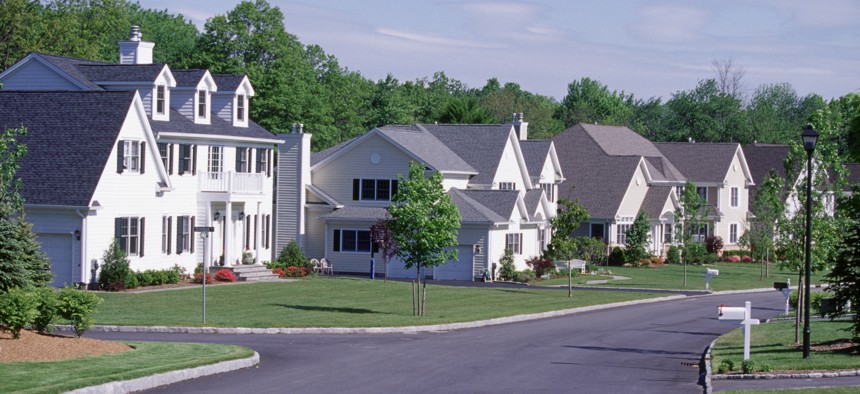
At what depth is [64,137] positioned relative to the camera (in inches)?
1826

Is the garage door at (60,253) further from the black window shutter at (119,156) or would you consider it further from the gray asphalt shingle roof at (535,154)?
the gray asphalt shingle roof at (535,154)

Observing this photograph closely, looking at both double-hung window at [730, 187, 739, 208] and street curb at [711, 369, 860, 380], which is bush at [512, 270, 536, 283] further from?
street curb at [711, 369, 860, 380]

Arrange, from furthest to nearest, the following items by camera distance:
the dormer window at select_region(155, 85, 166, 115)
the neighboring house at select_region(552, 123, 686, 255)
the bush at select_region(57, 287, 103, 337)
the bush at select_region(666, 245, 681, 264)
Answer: the bush at select_region(666, 245, 681, 264), the neighboring house at select_region(552, 123, 686, 255), the dormer window at select_region(155, 85, 166, 115), the bush at select_region(57, 287, 103, 337)

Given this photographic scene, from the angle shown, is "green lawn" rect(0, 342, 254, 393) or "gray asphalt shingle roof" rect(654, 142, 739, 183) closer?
"green lawn" rect(0, 342, 254, 393)

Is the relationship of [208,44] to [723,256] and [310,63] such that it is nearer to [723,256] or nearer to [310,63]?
[310,63]

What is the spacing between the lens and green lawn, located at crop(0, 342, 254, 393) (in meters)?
19.3

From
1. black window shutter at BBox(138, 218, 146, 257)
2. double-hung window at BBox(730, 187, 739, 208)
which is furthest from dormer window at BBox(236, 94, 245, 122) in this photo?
double-hung window at BBox(730, 187, 739, 208)

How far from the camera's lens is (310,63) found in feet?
351

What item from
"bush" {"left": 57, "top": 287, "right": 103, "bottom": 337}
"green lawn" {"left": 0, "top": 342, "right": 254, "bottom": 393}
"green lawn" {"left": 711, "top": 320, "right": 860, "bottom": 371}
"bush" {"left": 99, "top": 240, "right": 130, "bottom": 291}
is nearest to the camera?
"green lawn" {"left": 0, "top": 342, "right": 254, "bottom": 393}

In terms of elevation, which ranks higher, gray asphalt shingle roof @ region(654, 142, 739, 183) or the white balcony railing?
gray asphalt shingle roof @ region(654, 142, 739, 183)

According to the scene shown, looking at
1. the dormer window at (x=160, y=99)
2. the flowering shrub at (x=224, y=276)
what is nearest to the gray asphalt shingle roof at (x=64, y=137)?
the dormer window at (x=160, y=99)

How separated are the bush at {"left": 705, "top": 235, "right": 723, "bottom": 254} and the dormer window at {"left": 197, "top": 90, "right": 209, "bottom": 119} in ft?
143

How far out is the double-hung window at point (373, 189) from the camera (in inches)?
2457

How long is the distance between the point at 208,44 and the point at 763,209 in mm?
41153
